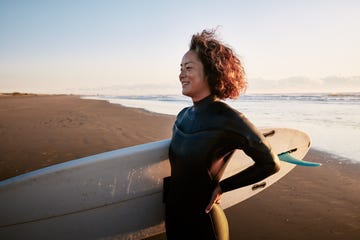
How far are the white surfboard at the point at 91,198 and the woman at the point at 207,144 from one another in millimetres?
516

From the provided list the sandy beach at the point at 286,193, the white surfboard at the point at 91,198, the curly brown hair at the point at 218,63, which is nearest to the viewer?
the curly brown hair at the point at 218,63

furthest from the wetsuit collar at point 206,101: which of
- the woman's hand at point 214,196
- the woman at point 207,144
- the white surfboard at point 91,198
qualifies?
the white surfboard at point 91,198

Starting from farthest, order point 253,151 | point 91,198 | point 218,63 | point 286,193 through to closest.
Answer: point 286,193, point 91,198, point 218,63, point 253,151

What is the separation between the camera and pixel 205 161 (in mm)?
1443

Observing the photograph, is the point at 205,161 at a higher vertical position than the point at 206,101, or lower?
lower

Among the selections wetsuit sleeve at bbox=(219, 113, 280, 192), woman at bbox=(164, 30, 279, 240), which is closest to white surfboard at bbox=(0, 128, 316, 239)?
woman at bbox=(164, 30, 279, 240)

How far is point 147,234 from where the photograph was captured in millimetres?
2352

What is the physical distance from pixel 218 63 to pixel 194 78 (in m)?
0.17

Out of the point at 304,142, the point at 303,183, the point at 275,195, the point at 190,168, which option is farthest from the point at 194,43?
the point at 303,183

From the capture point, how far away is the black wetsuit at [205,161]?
1.37 meters

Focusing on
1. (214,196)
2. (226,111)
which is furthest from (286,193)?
(226,111)

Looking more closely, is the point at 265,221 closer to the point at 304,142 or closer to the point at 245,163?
the point at 245,163

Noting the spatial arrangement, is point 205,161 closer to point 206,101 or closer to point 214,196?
point 214,196

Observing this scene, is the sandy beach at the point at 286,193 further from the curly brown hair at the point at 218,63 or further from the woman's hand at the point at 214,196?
the curly brown hair at the point at 218,63
